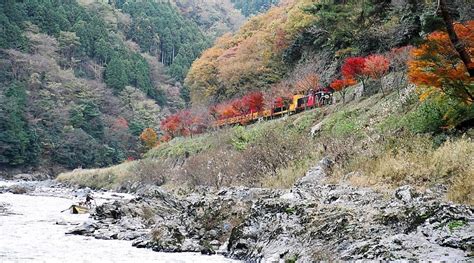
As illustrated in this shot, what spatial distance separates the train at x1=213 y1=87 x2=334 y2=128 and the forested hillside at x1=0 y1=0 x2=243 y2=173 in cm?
3440

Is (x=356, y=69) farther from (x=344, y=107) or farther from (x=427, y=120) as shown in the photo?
(x=427, y=120)

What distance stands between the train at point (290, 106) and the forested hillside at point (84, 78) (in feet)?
113

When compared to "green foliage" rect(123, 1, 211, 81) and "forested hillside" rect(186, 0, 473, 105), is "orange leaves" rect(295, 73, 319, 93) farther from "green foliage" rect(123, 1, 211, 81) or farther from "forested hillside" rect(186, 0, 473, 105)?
"green foliage" rect(123, 1, 211, 81)

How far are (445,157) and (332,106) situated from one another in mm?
21748

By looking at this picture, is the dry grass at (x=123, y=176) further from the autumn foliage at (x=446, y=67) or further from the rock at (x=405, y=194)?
the rock at (x=405, y=194)

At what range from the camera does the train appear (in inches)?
1606

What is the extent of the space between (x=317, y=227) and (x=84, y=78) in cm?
9390

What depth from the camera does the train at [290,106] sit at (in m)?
40.8

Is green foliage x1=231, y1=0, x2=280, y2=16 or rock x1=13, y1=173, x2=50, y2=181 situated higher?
green foliage x1=231, y1=0, x2=280, y2=16

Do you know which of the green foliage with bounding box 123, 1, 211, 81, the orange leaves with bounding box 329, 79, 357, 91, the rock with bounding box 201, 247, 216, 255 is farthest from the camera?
the green foliage with bounding box 123, 1, 211, 81

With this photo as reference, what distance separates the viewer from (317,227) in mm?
10320

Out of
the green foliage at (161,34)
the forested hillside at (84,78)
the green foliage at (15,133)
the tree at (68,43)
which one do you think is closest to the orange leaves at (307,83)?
the forested hillside at (84,78)

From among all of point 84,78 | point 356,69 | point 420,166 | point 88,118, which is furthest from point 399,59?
point 84,78

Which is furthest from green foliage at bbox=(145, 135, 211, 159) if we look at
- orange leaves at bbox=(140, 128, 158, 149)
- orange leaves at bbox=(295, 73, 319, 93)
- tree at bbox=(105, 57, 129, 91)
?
tree at bbox=(105, 57, 129, 91)
